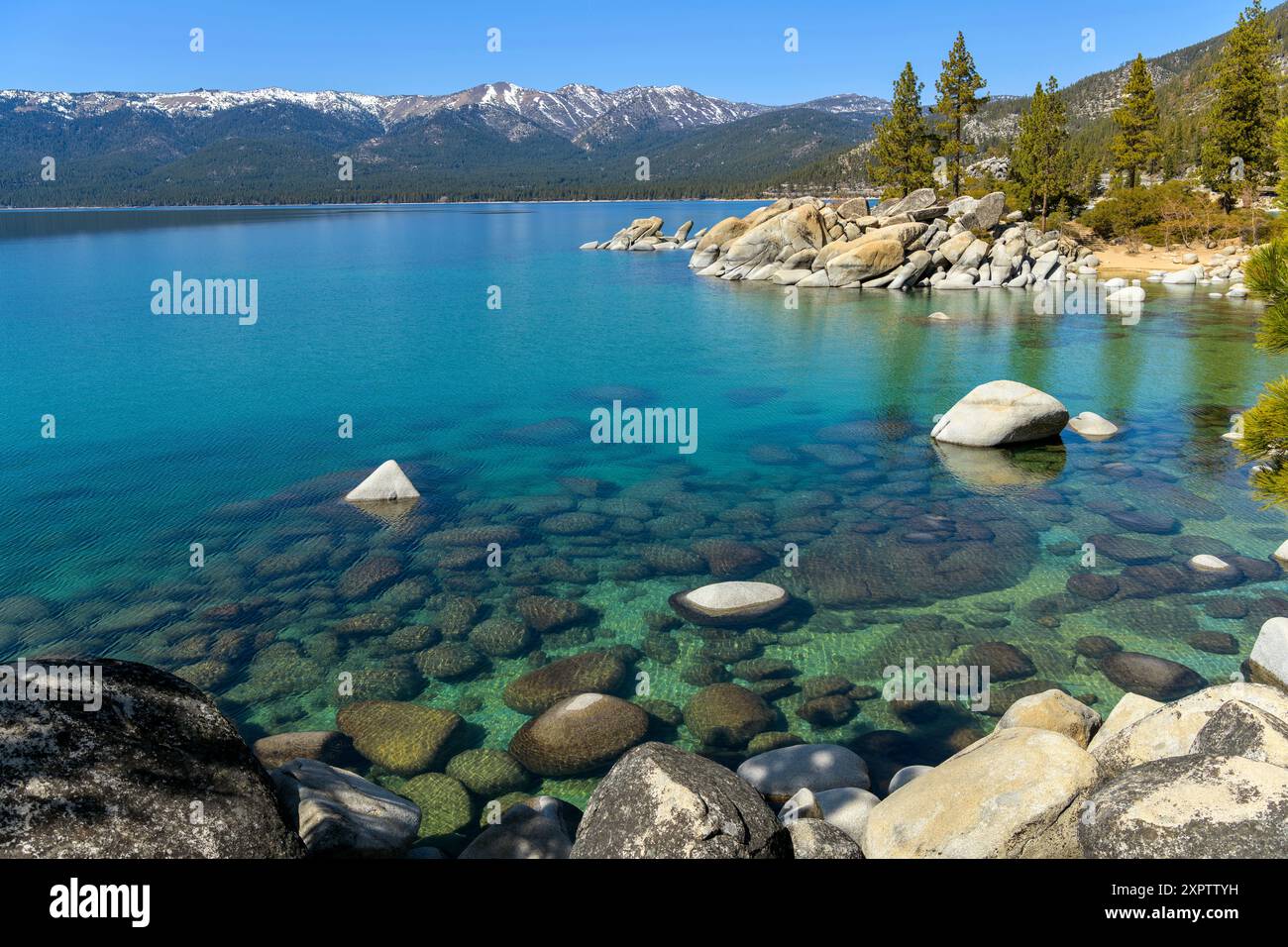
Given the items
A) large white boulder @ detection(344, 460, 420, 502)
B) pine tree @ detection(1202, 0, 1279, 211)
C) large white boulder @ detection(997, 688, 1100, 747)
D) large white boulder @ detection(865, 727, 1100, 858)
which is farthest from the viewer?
pine tree @ detection(1202, 0, 1279, 211)

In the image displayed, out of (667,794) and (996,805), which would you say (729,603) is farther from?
(667,794)

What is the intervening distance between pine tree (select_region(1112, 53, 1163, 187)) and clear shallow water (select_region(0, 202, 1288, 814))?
37.7 m

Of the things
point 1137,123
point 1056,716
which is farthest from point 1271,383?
point 1137,123

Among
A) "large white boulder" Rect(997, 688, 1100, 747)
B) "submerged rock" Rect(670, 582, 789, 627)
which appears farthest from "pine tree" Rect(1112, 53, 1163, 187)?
"large white boulder" Rect(997, 688, 1100, 747)

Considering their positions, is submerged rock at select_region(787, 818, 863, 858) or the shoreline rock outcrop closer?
submerged rock at select_region(787, 818, 863, 858)

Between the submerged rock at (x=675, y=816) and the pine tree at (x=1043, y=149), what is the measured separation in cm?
7954

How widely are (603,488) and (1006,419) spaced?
12872 millimetres

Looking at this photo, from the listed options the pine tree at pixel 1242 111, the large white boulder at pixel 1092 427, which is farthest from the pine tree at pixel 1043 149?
the large white boulder at pixel 1092 427

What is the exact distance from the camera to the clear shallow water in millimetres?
14953

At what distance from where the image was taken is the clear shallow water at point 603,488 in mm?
14953

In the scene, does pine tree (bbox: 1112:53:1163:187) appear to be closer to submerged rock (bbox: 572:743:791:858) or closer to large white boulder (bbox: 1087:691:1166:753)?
large white boulder (bbox: 1087:691:1166:753)

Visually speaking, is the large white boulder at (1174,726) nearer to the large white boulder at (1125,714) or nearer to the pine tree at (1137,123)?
the large white boulder at (1125,714)
